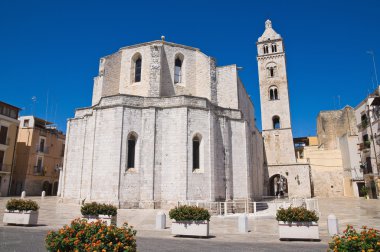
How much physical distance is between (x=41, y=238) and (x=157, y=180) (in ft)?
33.9

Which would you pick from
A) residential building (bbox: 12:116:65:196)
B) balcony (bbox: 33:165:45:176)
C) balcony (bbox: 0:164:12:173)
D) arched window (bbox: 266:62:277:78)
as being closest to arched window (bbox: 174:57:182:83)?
arched window (bbox: 266:62:277:78)

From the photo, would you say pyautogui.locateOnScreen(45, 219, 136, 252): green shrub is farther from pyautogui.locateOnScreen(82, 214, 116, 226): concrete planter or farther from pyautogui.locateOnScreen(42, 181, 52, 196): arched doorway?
pyautogui.locateOnScreen(42, 181, 52, 196): arched doorway

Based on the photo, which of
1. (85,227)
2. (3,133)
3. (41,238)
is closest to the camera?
(85,227)

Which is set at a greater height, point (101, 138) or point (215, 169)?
point (101, 138)

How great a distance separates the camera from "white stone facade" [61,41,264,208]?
18453 millimetres

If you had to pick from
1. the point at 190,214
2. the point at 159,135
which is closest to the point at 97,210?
the point at 190,214

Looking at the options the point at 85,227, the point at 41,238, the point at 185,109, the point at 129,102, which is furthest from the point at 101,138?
the point at 85,227

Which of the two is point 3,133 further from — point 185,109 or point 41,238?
point 41,238

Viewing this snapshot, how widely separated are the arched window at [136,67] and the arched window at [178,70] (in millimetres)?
3067

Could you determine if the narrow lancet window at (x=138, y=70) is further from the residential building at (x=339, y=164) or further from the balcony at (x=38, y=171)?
the residential building at (x=339, y=164)

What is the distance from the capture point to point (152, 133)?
19.4 metres

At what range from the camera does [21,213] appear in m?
11.5

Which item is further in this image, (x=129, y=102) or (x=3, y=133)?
(x=3, y=133)

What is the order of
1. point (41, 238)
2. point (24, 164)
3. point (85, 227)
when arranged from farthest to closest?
1. point (24, 164)
2. point (41, 238)
3. point (85, 227)
